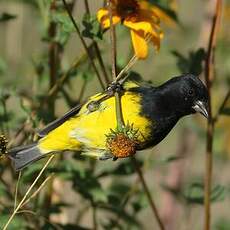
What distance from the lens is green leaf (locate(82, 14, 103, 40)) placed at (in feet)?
5.36

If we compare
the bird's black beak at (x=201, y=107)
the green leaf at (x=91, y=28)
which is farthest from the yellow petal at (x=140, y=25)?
the bird's black beak at (x=201, y=107)

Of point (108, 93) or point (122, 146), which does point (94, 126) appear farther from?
point (122, 146)

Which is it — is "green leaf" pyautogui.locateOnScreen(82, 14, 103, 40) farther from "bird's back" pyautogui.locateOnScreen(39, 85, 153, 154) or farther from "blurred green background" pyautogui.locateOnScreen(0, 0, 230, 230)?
"bird's back" pyautogui.locateOnScreen(39, 85, 153, 154)

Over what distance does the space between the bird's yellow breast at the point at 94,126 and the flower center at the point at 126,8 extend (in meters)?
0.22

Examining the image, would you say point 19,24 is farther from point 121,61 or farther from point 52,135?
point 52,135

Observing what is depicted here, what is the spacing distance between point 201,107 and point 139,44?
225 mm

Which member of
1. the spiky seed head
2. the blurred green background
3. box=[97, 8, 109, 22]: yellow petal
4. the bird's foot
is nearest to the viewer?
the spiky seed head

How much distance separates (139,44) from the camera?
5.63 ft

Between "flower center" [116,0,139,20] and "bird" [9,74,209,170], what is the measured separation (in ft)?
0.59

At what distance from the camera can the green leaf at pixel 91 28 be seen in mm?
1634

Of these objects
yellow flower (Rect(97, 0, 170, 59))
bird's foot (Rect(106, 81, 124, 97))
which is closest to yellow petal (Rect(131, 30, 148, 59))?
yellow flower (Rect(97, 0, 170, 59))

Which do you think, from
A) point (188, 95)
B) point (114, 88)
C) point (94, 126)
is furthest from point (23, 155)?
point (188, 95)

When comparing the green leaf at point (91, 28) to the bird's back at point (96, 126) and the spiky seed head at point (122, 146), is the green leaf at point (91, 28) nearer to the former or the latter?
the bird's back at point (96, 126)

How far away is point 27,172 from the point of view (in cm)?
190
